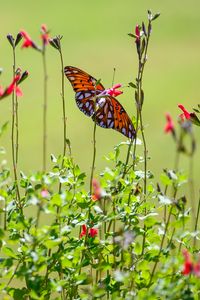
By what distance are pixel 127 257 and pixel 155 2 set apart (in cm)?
960

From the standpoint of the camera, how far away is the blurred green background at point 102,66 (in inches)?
258

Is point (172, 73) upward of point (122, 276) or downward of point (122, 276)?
upward

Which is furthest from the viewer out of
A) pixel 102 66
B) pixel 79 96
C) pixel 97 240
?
pixel 102 66

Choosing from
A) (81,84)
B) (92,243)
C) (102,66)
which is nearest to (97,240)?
(92,243)

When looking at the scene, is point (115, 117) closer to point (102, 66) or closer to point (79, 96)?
point (79, 96)

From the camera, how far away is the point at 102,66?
838 centimetres

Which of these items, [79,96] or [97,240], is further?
[79,96]

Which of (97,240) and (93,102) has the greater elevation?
(93,102)

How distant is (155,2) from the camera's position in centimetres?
1103

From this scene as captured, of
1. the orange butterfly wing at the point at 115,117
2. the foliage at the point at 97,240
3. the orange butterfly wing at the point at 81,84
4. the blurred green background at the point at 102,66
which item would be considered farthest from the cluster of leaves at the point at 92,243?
the blurred green background at the point at 102,66

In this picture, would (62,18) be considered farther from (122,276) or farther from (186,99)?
(122,276)

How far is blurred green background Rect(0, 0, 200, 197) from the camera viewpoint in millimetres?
6547

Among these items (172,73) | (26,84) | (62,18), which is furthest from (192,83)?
(62,18)

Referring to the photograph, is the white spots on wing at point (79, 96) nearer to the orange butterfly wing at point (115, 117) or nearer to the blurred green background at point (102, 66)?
the orange butterfly wing at point (115, 117)
